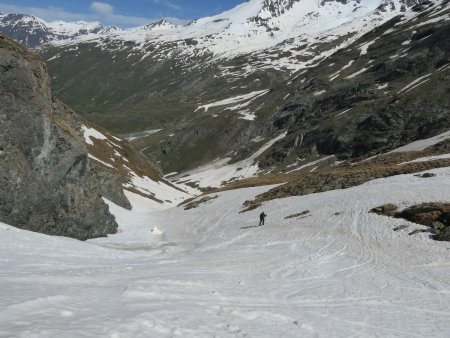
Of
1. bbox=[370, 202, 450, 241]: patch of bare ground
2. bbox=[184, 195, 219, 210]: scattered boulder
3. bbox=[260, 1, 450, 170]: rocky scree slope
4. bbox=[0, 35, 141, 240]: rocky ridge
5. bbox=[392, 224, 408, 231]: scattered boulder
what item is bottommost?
bbox=[392, 224, 408, 231]: scattered boulder

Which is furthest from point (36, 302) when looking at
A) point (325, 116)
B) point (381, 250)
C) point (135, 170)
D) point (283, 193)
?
point (325, 116)

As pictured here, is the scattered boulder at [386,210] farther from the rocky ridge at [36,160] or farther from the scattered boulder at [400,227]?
the rocky ridge at [36,160]

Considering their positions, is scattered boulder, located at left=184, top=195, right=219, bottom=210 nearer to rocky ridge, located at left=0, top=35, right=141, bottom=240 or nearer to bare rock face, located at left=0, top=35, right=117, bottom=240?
rocky ridge, located at left=0, top=35, right=141, bottom=240

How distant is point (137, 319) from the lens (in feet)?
40.3

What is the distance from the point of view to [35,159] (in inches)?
1307

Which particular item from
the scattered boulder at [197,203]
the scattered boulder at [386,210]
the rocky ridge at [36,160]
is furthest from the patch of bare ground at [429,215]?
the scattered boulder at [197,203]

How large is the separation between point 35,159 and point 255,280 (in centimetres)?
2084

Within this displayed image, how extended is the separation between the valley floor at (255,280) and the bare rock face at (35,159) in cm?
291

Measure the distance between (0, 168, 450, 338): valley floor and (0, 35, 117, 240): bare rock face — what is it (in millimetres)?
2909

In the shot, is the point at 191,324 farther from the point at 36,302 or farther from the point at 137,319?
the point at 36,302

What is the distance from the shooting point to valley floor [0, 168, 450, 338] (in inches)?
497

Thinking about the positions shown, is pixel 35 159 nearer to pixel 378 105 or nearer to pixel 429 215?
pixel 429 215

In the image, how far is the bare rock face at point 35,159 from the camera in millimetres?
31047

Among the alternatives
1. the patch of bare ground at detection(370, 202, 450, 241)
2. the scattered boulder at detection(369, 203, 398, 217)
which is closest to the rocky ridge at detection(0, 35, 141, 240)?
the scattered boulder at detection(369, 203, 398, 217)
